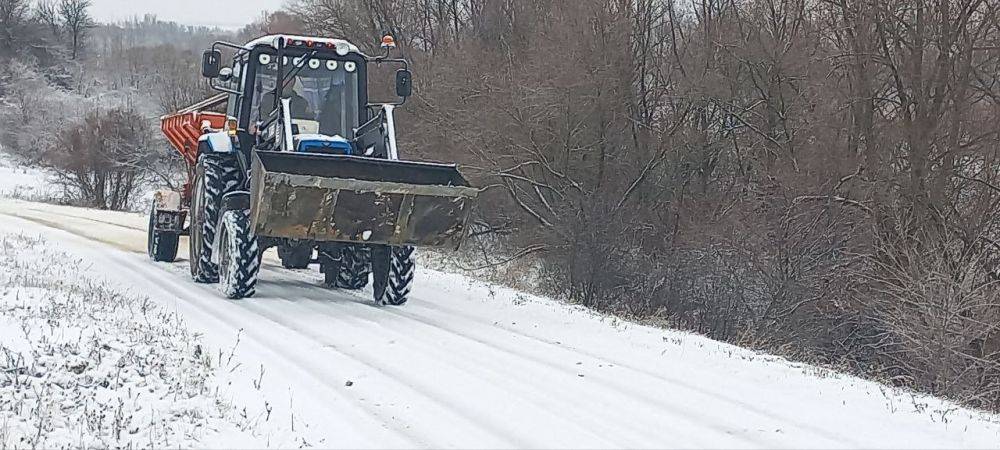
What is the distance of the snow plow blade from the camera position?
985 cm

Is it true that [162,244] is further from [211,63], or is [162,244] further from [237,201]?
[211,63]

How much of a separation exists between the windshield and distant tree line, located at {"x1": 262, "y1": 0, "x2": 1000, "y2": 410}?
6.06 m

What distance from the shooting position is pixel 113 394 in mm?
6148

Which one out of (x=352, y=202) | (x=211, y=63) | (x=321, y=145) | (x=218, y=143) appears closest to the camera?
(x=352, y=202)

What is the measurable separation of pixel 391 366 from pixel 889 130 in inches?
536

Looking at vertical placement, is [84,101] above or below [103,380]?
above

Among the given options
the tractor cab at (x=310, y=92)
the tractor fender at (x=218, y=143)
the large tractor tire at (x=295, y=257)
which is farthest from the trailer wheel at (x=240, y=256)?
the large tractor tire at (x=295, y=257)

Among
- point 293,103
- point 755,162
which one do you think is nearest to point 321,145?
point 293,103

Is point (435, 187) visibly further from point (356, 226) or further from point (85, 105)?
point (85, 105)

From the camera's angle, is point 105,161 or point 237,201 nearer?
point 237,201

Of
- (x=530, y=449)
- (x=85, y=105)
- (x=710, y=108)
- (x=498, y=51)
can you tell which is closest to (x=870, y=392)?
(x=530, y=449)

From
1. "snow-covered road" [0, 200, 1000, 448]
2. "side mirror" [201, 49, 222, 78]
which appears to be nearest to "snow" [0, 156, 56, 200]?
"side mirror" [201, 49, 222, 78]

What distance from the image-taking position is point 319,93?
11.8m

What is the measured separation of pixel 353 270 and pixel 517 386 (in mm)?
5832
